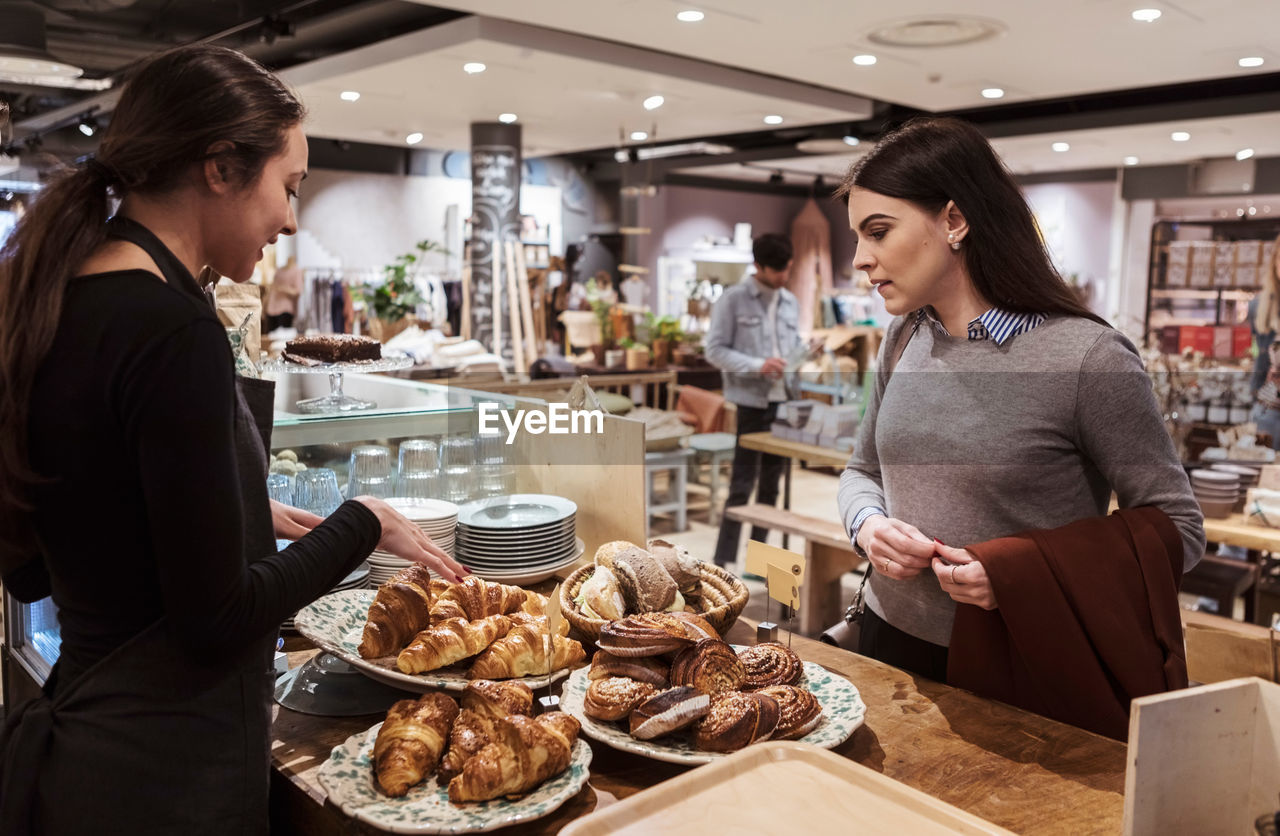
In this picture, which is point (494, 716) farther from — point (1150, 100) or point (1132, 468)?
point (1150, 100)

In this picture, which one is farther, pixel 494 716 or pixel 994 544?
pixel 994 544

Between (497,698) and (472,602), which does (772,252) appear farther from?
(497,698)

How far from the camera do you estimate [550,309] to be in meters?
12.4

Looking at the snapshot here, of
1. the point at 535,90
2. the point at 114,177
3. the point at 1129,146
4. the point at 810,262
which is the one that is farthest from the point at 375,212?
the point at 114,177

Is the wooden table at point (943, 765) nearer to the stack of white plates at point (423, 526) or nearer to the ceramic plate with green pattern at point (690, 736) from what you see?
the ceramic plate with green pattern at point (690, 736)

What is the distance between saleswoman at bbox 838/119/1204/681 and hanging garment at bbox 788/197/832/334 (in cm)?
1286

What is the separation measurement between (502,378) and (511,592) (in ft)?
14.3

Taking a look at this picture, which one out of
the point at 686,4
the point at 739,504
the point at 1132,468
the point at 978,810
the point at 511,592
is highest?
the point at 686,4

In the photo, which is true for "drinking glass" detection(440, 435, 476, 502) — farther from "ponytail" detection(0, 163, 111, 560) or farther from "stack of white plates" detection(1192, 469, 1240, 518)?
"stack of white plates" detection(1192, 469, 1240, 518)

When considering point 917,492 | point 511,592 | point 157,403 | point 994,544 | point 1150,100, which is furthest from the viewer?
point 1150,100

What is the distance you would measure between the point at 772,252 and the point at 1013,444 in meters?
4.14

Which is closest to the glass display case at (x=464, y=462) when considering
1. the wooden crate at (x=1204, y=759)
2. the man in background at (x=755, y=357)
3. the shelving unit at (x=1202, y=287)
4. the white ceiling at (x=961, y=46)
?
the wooden crate at (x=1204, y=759)

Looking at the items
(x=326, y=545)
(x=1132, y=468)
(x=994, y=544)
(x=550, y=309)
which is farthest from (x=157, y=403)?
(x=550, y=309)

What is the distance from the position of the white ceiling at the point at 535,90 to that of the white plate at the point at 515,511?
184 inches
